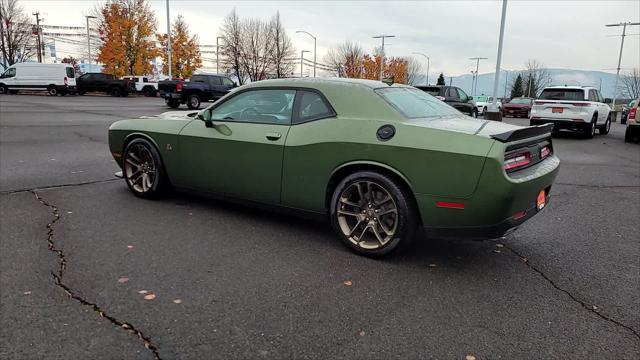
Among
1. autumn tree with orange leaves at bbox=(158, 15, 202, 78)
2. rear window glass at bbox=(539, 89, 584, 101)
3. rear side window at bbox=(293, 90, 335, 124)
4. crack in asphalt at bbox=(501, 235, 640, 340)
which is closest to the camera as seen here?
crack in asphalt at bbox=(501, 235, 640, 340)

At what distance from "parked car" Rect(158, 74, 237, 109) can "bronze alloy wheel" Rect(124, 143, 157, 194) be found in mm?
19337

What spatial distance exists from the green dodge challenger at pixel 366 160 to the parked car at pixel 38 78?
1325 inches

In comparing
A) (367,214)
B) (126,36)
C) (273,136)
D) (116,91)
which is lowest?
(367,214)

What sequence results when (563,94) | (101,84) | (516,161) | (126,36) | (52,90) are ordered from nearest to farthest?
1. (516,161)
2. (563,94)
3. (52,90)
4. (101,84)
5. (126,36)

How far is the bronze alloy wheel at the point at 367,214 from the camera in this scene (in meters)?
3.72

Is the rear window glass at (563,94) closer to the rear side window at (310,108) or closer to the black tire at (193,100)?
the rear side window at (310,108)

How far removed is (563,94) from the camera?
1595 cm

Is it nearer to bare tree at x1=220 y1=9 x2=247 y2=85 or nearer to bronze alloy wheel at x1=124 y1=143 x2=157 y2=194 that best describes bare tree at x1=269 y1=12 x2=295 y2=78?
bare tree at x1=220 y1=9 x2=247 y2=85

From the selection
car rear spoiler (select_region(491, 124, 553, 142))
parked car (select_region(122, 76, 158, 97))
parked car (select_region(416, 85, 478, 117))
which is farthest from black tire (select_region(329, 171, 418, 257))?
parked car (select_region(122, 76, 158, 97))

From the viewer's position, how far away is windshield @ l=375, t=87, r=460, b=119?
3938mm

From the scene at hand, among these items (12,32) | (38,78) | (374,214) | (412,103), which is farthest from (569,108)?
(12,32)

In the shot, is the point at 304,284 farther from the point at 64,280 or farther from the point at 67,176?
the point at 67,176

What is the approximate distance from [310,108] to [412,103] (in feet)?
3.01

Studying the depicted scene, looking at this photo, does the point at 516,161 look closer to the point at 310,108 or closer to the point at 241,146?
the point at 310,108
